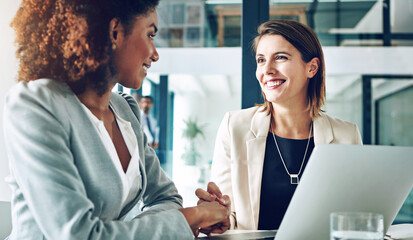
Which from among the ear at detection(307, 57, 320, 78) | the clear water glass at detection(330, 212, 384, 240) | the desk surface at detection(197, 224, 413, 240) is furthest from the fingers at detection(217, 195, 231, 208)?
the ear at detection(307, 57, 320, 78)

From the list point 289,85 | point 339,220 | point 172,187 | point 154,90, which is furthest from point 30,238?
point 154,90

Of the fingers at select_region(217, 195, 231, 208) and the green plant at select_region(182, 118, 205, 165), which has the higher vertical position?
the green plant at select_region(182, 118, 205, 165)

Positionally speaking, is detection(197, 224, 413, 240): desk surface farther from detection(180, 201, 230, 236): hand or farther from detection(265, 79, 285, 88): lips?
detection(265, 79, 285, 88): lips

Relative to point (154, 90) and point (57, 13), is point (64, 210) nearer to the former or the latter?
point (57, 13)

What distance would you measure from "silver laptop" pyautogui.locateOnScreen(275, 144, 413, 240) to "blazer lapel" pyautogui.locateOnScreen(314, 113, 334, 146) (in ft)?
2.94

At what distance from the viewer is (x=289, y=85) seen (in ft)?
6.66

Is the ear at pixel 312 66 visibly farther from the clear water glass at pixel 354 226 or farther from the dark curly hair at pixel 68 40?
the clear water glass at pixel 354 226

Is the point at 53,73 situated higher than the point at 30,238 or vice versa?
the point at 53,73

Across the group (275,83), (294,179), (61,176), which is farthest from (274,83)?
(61,176)

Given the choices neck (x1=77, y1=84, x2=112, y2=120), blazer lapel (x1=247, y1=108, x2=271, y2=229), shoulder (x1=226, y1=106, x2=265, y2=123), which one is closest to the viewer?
neck (x1=77, y1=84, x2=112, y2=120)

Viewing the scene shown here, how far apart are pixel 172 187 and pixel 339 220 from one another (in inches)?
30.1

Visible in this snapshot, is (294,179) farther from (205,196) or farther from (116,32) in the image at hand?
(116,32)

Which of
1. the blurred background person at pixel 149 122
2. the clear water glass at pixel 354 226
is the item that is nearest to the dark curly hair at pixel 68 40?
the clear water glass at pixel 354 226

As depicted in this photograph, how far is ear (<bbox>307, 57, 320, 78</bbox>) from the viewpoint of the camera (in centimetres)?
210
